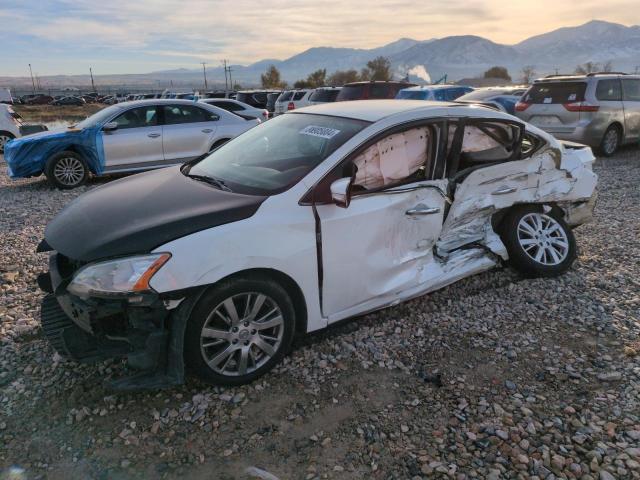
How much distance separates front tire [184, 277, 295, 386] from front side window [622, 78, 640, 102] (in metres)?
11.0

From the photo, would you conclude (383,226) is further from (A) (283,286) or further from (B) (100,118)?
(B) (100,118)

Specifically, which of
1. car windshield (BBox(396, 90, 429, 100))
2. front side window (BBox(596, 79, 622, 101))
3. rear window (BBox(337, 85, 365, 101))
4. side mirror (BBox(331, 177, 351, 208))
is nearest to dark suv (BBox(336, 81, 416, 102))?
rear window (BBox(337, 85, 365, 101))

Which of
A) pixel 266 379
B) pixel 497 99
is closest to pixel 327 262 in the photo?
pixel 266 379

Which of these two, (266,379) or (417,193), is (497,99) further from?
(266,379)

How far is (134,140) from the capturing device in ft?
29.1

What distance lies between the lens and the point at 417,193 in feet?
11.8

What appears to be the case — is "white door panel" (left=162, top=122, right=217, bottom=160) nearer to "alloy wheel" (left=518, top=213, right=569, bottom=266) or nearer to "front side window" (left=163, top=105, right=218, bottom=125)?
"front side window" (left=163, top=105, right=218, bottom=125)

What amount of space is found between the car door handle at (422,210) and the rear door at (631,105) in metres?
9.47

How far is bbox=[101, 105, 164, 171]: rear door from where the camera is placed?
8742 mm

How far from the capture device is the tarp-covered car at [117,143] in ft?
28.2

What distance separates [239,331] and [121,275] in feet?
2.43

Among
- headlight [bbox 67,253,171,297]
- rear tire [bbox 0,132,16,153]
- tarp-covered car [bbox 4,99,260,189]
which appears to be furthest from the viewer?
rear tire [bbox 0,132,16,153]

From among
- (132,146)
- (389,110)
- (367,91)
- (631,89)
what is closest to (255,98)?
(367,91)

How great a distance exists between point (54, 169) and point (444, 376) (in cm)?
806
